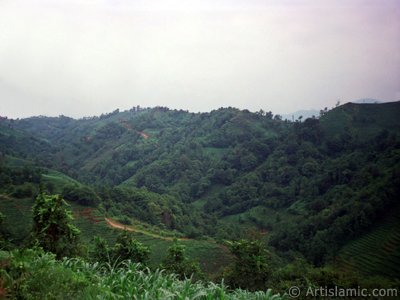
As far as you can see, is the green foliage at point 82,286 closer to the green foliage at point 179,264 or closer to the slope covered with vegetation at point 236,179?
the green foliage at point 179,264

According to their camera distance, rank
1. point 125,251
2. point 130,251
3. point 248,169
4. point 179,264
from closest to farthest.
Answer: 1. point 130,251
2. point 125,251
3. point 179,264
4. point 248,169

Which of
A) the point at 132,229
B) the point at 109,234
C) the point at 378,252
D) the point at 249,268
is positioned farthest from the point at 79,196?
the point at 378,252

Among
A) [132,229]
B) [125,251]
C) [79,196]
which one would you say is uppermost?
[79,196]

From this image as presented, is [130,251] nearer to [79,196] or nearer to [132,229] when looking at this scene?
[132,229]

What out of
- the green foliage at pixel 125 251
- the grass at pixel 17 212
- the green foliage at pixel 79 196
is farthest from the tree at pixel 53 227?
the green foliage at pixel 79 196

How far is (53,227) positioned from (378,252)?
40.5 meters

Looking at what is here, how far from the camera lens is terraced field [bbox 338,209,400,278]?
39094mm

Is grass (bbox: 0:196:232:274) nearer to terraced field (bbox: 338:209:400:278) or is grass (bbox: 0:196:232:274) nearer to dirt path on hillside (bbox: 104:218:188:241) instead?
dirt path on hillside (bbox: 104:218:188:241)

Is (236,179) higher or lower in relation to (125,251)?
lower

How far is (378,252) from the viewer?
42.4 meters

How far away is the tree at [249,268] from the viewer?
827 inches

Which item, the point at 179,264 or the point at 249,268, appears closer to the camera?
the point at 249,268

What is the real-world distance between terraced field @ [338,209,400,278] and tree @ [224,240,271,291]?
23.0 meters

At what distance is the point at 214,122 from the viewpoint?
131375 mm
